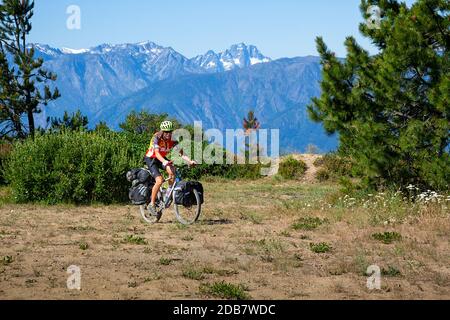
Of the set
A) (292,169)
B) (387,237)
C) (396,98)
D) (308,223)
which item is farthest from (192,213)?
(292,169)

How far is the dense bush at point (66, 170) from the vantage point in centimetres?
1806

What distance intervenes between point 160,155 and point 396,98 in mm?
6297

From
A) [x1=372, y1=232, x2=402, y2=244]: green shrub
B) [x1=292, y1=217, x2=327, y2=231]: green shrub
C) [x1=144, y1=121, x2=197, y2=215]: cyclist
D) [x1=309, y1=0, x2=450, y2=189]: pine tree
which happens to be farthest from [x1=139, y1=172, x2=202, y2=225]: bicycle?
[x1=309, y1=0, x2=450, y2=189]: pine tree

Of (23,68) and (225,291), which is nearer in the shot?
(225,291)

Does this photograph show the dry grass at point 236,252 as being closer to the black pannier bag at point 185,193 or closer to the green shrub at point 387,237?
the green shrub at point 387,237

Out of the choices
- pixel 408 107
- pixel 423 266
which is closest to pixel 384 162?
pixel 408 107

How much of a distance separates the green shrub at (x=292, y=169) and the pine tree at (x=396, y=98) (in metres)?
15.2

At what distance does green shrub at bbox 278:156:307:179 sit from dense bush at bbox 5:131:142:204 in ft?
46.1

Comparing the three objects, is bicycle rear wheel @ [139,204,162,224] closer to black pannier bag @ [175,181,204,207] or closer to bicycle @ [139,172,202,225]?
bicycle @ [139,172,202,225]

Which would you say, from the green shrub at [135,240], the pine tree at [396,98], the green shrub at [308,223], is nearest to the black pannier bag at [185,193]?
the green shrub at [135,240]

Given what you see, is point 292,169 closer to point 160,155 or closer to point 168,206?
point 168,206

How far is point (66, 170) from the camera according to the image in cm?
1817

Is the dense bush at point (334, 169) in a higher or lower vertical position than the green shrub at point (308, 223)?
higher
